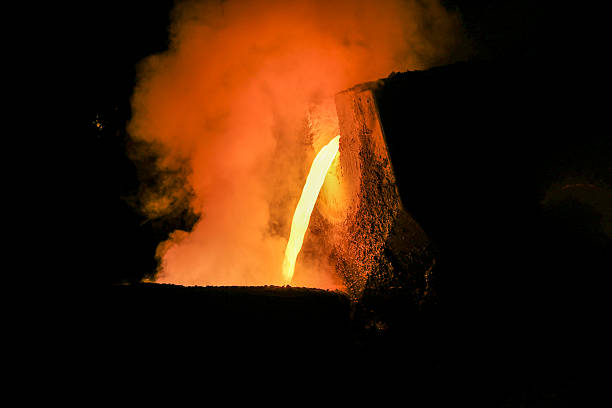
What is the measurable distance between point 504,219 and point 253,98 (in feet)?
15.2

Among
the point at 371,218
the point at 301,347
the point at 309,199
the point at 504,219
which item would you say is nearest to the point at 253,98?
the point at 309,199

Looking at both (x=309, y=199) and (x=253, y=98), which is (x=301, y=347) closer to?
(x=309, y=199)

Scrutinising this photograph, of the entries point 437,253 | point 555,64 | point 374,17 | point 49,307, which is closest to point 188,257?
point 49,307

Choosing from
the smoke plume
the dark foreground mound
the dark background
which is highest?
the smoke plume

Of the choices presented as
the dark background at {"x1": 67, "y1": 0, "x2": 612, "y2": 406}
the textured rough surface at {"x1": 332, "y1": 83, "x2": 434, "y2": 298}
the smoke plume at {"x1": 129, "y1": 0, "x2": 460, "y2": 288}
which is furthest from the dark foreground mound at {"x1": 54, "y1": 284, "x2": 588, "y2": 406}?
the smoke plume at {"x1": 129, "y1": 0, "x2": 460, "y2": 288}

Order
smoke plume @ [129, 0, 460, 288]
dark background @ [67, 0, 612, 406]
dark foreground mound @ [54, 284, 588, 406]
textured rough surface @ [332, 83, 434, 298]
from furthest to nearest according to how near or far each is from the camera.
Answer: smoke plume @ [129, 0, 460, 288]
textured rough surface @ [332, 83, 434, 298]
dark background @ [67, 0, 612, 406]
dark foreground mound @ [54, 284, 588, 406]

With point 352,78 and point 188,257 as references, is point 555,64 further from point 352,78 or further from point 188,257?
point 188,257

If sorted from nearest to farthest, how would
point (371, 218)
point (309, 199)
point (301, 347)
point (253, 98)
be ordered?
point (301, 347) → point (371, 218) → point (309, 199) → point (253, 98)

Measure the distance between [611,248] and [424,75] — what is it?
2.20 meters

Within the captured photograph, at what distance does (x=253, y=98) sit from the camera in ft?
19.1

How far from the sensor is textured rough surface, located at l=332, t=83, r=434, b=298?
101 inches

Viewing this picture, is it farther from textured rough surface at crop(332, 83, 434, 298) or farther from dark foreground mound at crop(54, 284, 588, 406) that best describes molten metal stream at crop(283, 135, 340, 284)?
dark foreground mound at crop(54, 284, 588, 406)

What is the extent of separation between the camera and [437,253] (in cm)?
243

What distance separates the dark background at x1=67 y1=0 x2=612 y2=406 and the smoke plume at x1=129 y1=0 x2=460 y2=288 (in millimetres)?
2008
